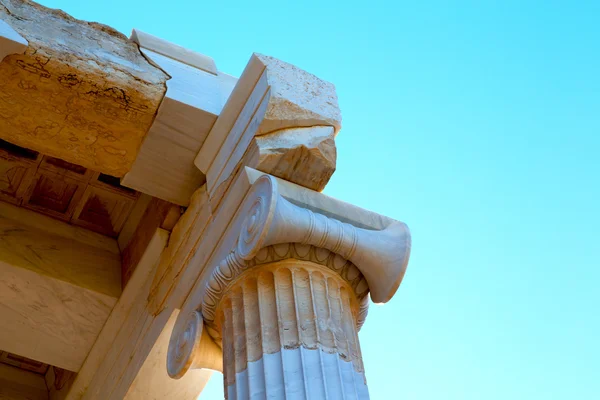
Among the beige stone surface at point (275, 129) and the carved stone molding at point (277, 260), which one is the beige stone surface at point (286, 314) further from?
the beige stone surface at point (275, 129)

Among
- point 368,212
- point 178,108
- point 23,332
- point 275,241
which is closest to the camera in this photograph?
point 275,241

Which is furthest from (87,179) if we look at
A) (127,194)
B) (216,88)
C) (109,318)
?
(216,88)

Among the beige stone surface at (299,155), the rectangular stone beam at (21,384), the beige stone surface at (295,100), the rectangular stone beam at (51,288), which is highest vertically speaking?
the beige stone surface at (295,100)

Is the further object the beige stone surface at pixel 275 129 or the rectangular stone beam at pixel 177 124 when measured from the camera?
the rectangular stone beam at pixel 177 124

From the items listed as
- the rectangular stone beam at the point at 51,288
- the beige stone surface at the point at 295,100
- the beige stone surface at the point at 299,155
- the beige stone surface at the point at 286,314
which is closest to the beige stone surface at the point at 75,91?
the beige stone surface at the point at 295,100

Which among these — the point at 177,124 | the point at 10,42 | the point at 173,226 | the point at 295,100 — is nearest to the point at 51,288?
the point at 173,226

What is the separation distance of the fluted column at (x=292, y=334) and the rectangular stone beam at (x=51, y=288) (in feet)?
6.18

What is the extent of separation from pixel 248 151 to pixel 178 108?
0.59m

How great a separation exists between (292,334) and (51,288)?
257 cm

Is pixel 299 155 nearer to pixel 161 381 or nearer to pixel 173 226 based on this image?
pixel 173 226

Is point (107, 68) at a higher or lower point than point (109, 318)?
higher

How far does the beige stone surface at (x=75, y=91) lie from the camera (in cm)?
515

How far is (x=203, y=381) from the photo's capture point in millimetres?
5773

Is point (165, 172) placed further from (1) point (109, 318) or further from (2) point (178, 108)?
(1) point (109, 318)
